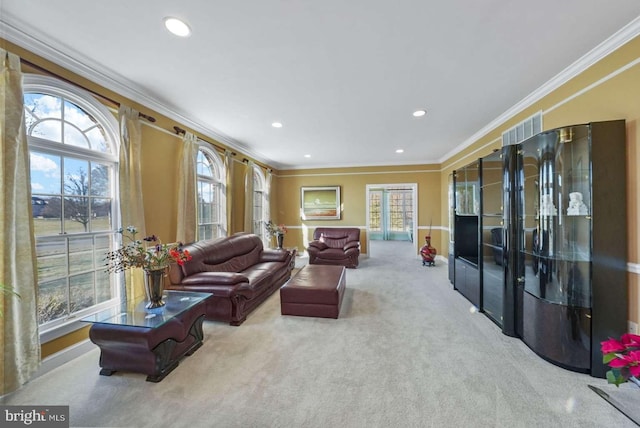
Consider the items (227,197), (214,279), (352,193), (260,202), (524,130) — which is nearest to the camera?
(214,279)

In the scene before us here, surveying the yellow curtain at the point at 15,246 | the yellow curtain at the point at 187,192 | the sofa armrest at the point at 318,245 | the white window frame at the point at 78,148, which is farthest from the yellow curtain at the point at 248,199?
the yellow curtain at the point at 15,246

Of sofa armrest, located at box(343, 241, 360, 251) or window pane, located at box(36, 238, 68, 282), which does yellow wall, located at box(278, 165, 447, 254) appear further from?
window pane, located at box(36, 238, 68, 282)

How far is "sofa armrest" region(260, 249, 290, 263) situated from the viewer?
4594 millimetres

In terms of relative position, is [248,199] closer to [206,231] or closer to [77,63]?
[206,231]

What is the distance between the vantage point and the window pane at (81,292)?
2.29 meters

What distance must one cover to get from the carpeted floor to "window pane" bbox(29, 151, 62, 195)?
1.57 m

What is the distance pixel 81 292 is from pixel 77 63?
2.15 m

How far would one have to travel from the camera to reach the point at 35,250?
6.22 feet

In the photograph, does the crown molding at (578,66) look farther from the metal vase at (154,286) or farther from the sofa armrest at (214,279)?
the metal vase at (154,286)

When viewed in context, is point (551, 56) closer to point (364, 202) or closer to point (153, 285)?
point (153, 285)

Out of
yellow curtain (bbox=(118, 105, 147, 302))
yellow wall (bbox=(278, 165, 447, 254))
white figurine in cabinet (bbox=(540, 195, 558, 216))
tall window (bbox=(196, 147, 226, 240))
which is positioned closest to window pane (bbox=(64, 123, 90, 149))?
yellow curtain (bbox=(118, 105, 147, 302))

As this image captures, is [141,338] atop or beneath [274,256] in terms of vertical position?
beneath

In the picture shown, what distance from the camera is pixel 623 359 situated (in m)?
1.26

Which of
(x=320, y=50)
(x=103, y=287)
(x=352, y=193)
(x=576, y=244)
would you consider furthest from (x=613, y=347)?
(x=352, y=193)
